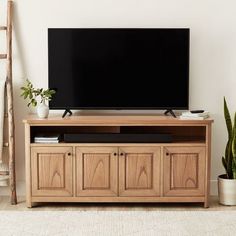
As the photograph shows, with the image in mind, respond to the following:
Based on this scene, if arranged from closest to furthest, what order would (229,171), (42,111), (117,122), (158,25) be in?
(117,122) → (42,111) → (229,171) → (158,25)

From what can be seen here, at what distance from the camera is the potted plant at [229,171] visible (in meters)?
4.50

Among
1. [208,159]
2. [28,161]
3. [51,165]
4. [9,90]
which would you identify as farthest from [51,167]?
[208,159]

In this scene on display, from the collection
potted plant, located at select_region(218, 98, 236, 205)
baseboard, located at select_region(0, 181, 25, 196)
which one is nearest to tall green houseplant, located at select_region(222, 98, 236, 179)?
potted plant, located at select_region(218, 98, 236, 205)

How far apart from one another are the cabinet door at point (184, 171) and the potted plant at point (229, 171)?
22 cm

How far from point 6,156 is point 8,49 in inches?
35.7

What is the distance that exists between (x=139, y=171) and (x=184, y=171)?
35 centimetres

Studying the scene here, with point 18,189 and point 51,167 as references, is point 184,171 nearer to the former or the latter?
point 51,167

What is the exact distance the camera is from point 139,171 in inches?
174

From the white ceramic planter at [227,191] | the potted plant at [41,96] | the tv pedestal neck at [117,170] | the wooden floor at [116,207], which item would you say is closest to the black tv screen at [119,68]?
the potted plant at [41,96]

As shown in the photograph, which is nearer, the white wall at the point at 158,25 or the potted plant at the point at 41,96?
the potted plant at the point at 41,96

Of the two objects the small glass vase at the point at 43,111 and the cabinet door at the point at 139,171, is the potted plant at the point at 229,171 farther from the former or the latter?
the small glass vase at the point at 43,111

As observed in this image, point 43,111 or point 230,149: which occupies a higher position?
point 43,111

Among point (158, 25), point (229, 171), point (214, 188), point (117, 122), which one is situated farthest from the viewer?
point (214, 188)
